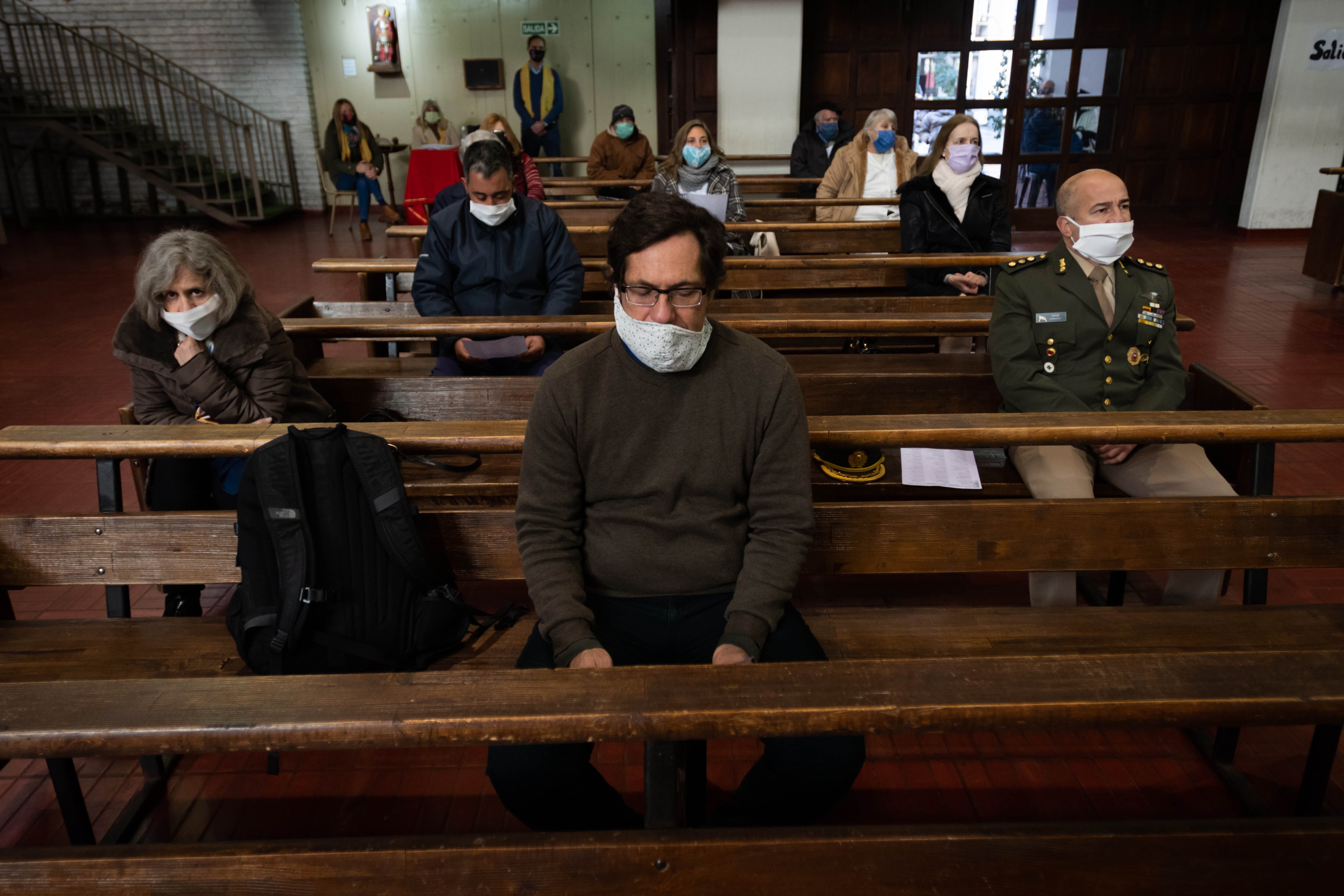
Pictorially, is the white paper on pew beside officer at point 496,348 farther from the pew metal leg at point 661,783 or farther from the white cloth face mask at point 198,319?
the pew metal leg at point 661,783

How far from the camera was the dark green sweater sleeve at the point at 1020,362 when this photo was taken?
2.70m

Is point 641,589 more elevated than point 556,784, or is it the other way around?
point 641,589

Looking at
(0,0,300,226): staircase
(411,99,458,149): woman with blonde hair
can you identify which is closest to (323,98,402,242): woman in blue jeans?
(411,99,458,149): woman with blonde hair

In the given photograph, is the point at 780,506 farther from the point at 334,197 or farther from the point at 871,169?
the point at 334,197

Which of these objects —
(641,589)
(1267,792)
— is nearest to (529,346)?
(641,589)

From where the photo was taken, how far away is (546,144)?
11977 millimetres

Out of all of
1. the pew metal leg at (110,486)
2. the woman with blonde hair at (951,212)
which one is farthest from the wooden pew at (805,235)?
the pew metal leg at (110,486)

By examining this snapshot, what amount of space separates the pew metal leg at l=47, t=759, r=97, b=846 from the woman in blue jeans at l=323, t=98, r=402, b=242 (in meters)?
9.51

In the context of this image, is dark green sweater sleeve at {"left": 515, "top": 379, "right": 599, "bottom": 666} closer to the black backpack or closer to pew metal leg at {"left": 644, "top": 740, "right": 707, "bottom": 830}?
the black backpack

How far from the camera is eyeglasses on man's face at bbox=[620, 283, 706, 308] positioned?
1733 millimetres

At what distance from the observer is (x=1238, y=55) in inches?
395

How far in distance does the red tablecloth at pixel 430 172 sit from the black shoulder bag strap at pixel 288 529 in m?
6.91

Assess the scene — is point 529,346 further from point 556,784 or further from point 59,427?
point 556,784

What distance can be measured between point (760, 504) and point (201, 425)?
1306 mm
